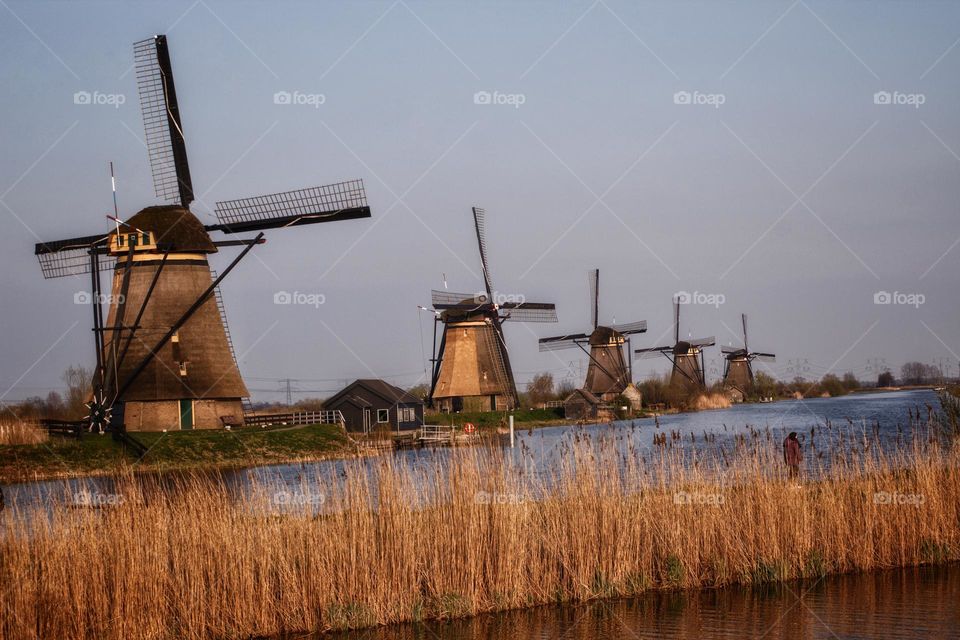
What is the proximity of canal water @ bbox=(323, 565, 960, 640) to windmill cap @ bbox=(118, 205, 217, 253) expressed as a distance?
21202mm

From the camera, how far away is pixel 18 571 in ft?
26.1

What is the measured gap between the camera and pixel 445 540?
936 centimetres

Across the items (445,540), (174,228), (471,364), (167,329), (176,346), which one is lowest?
(445,540)

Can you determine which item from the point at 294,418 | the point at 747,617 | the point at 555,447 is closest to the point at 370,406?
the point at 294,418

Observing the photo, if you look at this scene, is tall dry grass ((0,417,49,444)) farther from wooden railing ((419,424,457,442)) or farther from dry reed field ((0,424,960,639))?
dry reed field ((0,424,960,639))

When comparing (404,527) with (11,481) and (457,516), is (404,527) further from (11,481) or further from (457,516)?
(11,481)

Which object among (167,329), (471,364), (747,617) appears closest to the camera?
(747,617)

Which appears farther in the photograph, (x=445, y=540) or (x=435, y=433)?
(x=435, y=433)

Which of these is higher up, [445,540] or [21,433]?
[21,433]

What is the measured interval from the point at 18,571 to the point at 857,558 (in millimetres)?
8305

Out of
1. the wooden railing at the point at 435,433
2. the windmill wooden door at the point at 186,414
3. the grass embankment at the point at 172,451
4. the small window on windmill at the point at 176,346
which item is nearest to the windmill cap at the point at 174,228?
the small window on windmill at the point at 176,346

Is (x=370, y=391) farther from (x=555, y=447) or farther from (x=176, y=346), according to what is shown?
(x=555, y=447)

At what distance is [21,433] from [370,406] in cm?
1609

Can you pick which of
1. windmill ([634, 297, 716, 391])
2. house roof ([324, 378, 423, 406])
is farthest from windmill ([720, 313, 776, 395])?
house roof ([324, 378, 423, 406])
